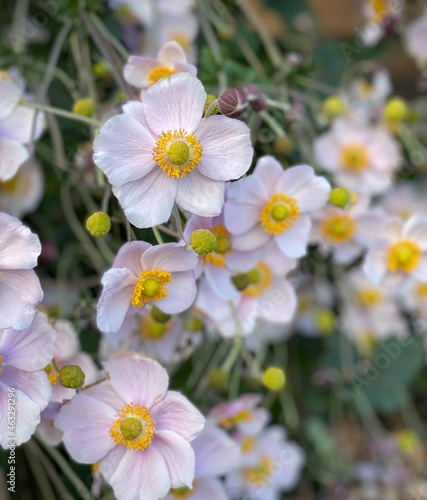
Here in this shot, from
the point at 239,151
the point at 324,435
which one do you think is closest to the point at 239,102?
the point at 239,151

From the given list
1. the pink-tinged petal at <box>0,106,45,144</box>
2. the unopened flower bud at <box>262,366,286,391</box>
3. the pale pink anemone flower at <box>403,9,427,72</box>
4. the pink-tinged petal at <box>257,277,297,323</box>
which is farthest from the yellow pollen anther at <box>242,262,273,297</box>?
the pale pink anemone flower at <box>403,9,427,72</box>

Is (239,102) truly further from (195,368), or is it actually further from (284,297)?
(195,368)

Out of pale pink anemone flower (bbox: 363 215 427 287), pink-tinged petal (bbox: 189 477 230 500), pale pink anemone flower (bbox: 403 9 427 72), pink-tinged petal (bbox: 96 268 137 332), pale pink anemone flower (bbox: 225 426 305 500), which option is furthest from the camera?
pale pink anemone flower (bbox: 403 9 427 72)

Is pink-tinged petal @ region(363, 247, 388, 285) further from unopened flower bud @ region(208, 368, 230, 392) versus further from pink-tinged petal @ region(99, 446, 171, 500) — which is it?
pink-tinged petal @ region(99, 446, 171, 500)

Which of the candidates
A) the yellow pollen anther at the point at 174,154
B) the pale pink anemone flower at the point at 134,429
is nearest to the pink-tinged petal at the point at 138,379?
the pale pink anemone flower at the point at 134,429

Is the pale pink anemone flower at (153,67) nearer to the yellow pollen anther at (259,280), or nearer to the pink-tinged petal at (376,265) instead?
the yellow pollen anther at (259,280)
